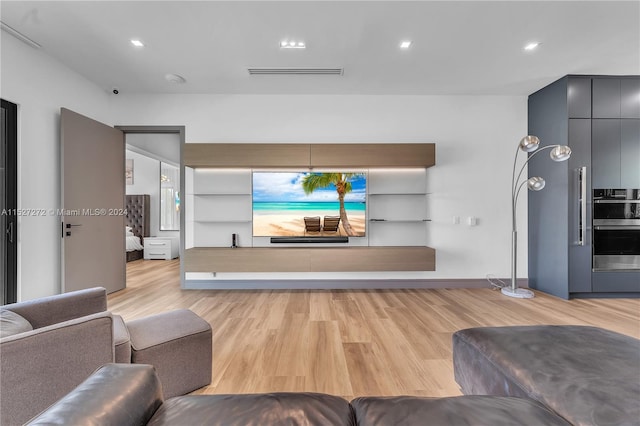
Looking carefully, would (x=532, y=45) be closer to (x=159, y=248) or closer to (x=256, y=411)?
(x=256, y=411)

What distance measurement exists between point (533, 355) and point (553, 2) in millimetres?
2686

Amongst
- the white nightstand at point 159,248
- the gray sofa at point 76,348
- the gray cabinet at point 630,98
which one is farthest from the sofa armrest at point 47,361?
the white nightstand at point 159,248

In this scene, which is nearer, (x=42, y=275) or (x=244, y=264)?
(x=42, y=275)

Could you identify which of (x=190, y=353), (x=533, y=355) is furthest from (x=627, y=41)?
(x=190, y=353)

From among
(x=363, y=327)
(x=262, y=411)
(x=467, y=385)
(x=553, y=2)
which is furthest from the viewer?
(x=363, y=327)

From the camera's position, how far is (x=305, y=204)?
389 cm

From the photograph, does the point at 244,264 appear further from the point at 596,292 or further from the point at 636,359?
the point at 596,292

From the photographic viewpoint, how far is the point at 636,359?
3.71ft

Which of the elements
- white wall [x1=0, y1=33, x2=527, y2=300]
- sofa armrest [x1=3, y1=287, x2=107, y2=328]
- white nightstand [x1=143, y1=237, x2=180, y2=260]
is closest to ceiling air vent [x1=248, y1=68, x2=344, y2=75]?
white wall [x1=0, y1=33, x2=527, y2=300]

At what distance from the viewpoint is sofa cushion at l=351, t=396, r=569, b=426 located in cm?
72

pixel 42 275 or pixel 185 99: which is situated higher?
pixel 185 99

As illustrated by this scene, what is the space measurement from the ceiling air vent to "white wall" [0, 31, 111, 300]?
2.16 meters

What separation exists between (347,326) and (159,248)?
543cm

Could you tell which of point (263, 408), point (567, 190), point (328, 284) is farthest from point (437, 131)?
point (263, 408)
